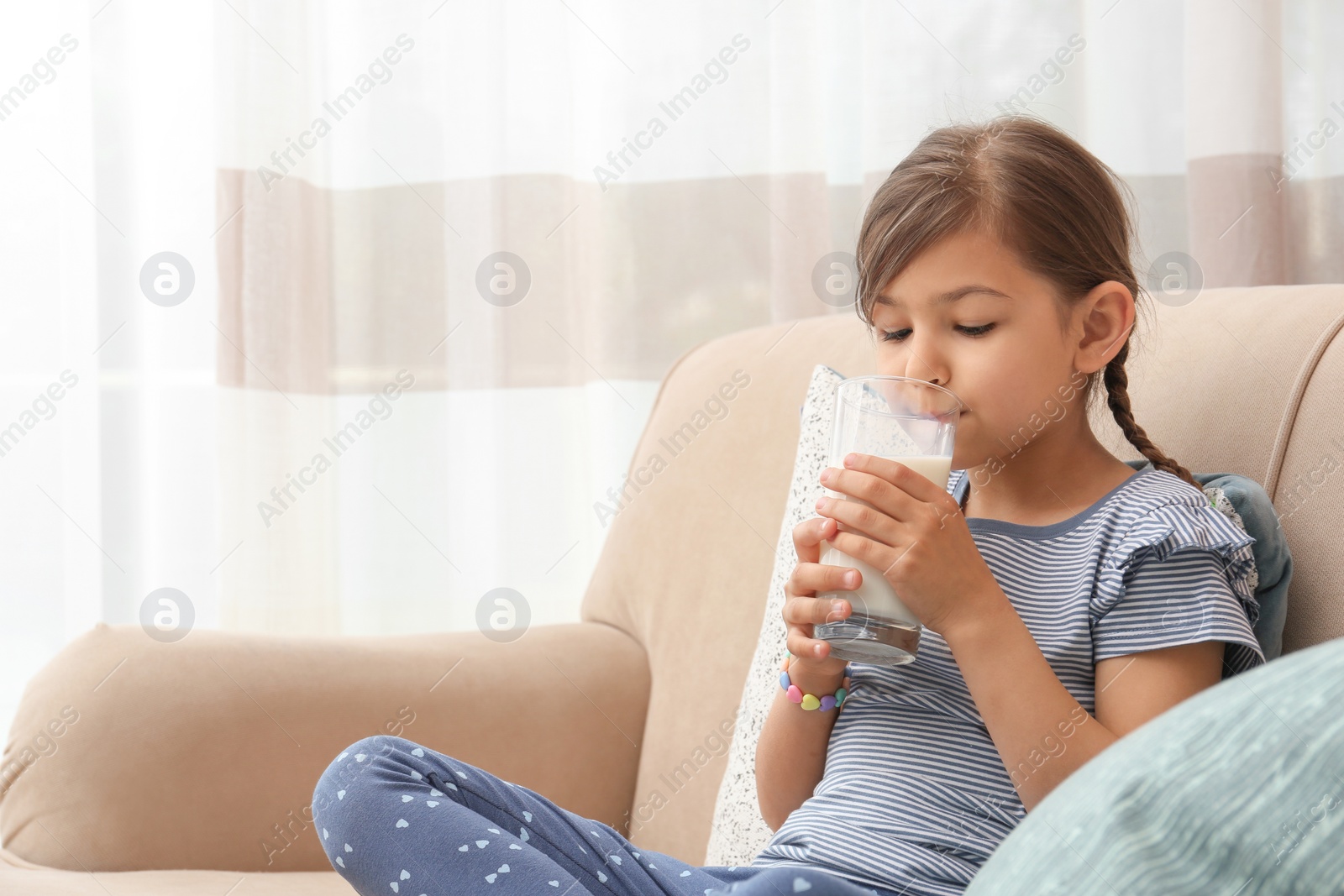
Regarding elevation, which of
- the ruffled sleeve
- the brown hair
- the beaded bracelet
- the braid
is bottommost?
the beaded bracelet

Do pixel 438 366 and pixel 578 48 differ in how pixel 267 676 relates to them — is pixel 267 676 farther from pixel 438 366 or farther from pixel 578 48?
pixel 578 48

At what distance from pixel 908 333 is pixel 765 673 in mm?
384

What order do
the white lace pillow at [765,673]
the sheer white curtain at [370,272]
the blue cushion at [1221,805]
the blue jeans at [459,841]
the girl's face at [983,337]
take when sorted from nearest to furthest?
the blue cushion at [1221,805], the blue jeans at [459,841], the girl's face at [983,337], the white lace pillow at [765,673], the sheer white curtain at [370,272]

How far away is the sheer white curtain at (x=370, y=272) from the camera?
1.85 metres

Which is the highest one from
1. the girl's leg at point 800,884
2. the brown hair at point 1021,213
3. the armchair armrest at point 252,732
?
the brown hair at point 1021,213

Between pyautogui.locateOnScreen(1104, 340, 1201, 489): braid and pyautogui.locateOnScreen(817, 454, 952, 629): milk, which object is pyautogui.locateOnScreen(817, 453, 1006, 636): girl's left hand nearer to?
pyautogui.locateOnScreen(817, 454, 952, 629): milk

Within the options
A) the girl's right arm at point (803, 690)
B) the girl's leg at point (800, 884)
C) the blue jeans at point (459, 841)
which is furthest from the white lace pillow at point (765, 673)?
the girl's leg at point (800, 884)

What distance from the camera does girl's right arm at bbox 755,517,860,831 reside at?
78cm

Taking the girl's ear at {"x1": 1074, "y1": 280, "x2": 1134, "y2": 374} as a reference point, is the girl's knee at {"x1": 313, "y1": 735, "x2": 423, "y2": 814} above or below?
below

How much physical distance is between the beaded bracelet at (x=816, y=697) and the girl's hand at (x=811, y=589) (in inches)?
2.7

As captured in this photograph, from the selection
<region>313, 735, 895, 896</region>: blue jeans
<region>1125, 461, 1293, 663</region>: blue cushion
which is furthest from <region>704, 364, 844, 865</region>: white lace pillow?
<region>1125, 461, 1293, 663</region>: blue cushion

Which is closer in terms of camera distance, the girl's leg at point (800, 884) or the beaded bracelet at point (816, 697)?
the girl's leg at point (800, 884)

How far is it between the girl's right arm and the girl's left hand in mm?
24

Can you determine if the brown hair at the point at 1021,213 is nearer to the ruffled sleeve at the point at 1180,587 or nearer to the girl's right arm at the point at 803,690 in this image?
the ruffled sleeve at the point at 1180,587
